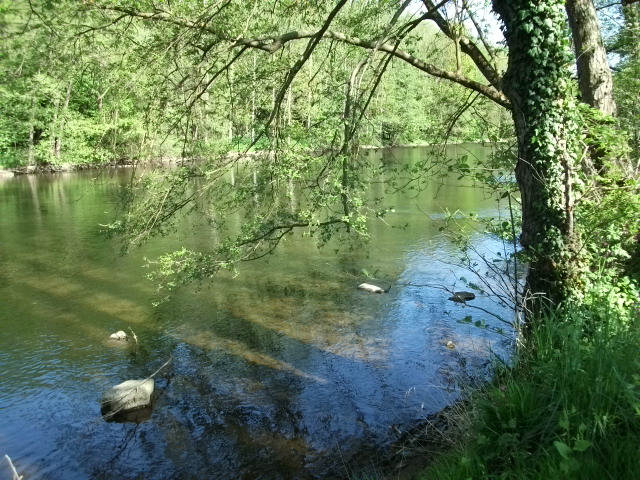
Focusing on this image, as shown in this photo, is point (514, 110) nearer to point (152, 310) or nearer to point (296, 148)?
point (296, 148)

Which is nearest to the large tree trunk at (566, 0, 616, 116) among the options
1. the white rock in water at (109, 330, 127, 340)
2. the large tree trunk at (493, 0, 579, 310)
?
the large tree trunk at (493, 0, 579, 310)

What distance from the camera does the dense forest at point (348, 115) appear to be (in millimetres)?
4781

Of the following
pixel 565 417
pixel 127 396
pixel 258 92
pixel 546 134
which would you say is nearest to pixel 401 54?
pixel 258 92

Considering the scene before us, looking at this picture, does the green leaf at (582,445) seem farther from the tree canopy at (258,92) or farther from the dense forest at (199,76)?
the dense forest at (199,76)

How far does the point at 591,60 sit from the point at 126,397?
7459mm

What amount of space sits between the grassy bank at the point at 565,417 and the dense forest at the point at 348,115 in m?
0.11

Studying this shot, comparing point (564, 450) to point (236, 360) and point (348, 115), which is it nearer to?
point (348, 115)

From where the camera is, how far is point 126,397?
6992mm

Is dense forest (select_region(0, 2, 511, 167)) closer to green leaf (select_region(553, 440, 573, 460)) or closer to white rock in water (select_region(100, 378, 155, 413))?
white rock in water (select_region(100, 378, 155, 413))

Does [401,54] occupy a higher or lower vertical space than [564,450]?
higher

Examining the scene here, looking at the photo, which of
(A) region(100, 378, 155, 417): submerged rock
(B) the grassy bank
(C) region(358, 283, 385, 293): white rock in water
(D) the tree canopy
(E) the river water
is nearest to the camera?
(B) the grassy bank

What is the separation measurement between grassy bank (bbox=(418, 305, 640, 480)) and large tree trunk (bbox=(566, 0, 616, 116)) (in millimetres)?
3522

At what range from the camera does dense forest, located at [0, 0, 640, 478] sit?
4.78 m

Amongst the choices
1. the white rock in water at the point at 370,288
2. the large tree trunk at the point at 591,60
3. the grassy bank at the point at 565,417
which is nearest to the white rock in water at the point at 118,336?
the white rock in water at the point at 370,288
